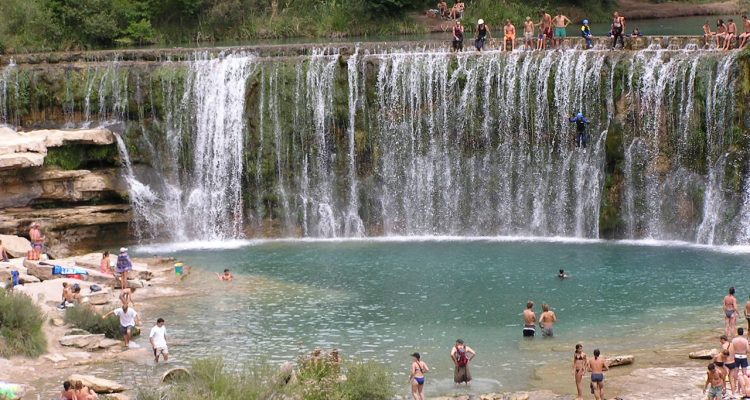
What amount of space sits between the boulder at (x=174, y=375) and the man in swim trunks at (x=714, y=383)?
10.0 m

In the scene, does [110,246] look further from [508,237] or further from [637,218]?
[637,218]

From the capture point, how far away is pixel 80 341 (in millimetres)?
28969

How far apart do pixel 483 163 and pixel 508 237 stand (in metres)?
2.84

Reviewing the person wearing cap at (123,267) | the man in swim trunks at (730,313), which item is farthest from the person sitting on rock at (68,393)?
the man in swim trunks at (730,313)

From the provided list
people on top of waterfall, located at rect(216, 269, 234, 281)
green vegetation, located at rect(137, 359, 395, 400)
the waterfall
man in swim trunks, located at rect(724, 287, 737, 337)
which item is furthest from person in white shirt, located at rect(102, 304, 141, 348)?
the waterfall

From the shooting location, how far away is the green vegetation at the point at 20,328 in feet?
90.8

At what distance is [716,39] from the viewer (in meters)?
40.8

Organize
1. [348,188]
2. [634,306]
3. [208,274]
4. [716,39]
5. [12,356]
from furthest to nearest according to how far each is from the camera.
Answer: [348,188] < [716,39] < [208,274] < [634,306] < [12,356]

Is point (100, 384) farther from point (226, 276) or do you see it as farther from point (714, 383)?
point (714, 383)

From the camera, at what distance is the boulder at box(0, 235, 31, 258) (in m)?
37.8

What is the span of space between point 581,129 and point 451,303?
1071 centimetres

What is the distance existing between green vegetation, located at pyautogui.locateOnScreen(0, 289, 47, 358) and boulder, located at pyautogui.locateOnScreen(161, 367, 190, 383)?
429 cm

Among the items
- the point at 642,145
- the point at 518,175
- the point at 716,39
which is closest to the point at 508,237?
Answer: the point at 518,175

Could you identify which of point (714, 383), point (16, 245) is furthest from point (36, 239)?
point (714, 383)
